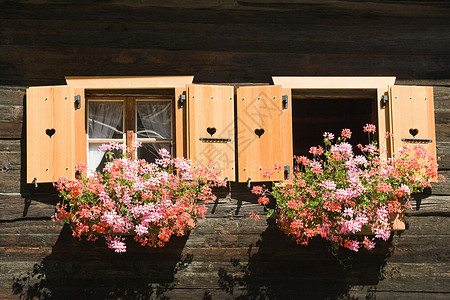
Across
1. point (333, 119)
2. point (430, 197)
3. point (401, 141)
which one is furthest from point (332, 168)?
point (333, 119)

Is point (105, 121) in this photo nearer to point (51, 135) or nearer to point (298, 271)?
point (51, 135)

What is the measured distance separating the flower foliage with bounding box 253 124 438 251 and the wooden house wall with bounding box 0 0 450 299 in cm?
38

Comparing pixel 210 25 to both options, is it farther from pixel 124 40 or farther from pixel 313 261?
pixel 313 261

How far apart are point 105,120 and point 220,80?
99cm

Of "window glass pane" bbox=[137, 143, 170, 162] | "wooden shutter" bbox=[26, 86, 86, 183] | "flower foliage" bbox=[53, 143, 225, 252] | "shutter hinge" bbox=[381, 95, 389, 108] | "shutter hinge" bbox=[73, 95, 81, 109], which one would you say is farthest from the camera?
"window glass pane" bbox=[137, 143, 170, 162]

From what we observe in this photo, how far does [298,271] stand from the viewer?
15.8 feet

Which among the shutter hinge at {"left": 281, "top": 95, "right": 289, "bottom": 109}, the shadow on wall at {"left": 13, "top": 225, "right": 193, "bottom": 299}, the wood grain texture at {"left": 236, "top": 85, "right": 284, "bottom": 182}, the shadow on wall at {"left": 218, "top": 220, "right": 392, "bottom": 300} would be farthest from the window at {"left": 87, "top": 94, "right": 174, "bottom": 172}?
the shadow on wall at {"left": 218, "top": 220, "right": 392, "bottom": 300}

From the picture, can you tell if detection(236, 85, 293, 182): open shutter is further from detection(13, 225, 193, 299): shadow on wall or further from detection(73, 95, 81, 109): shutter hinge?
detection(73, 95, 81, 109): shutter hinge

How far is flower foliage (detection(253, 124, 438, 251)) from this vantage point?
440cm

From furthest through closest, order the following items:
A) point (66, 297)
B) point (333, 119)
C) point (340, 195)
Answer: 1. point (333, 119)
2. point (66, 297)
3. point (340, 195)

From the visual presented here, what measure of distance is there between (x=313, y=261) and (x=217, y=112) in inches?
55.2

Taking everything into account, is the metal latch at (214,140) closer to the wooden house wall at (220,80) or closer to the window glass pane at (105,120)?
the wooden house wall at (220,80)

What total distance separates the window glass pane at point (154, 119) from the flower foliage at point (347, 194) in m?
0.95

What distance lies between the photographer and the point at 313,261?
4820mm
